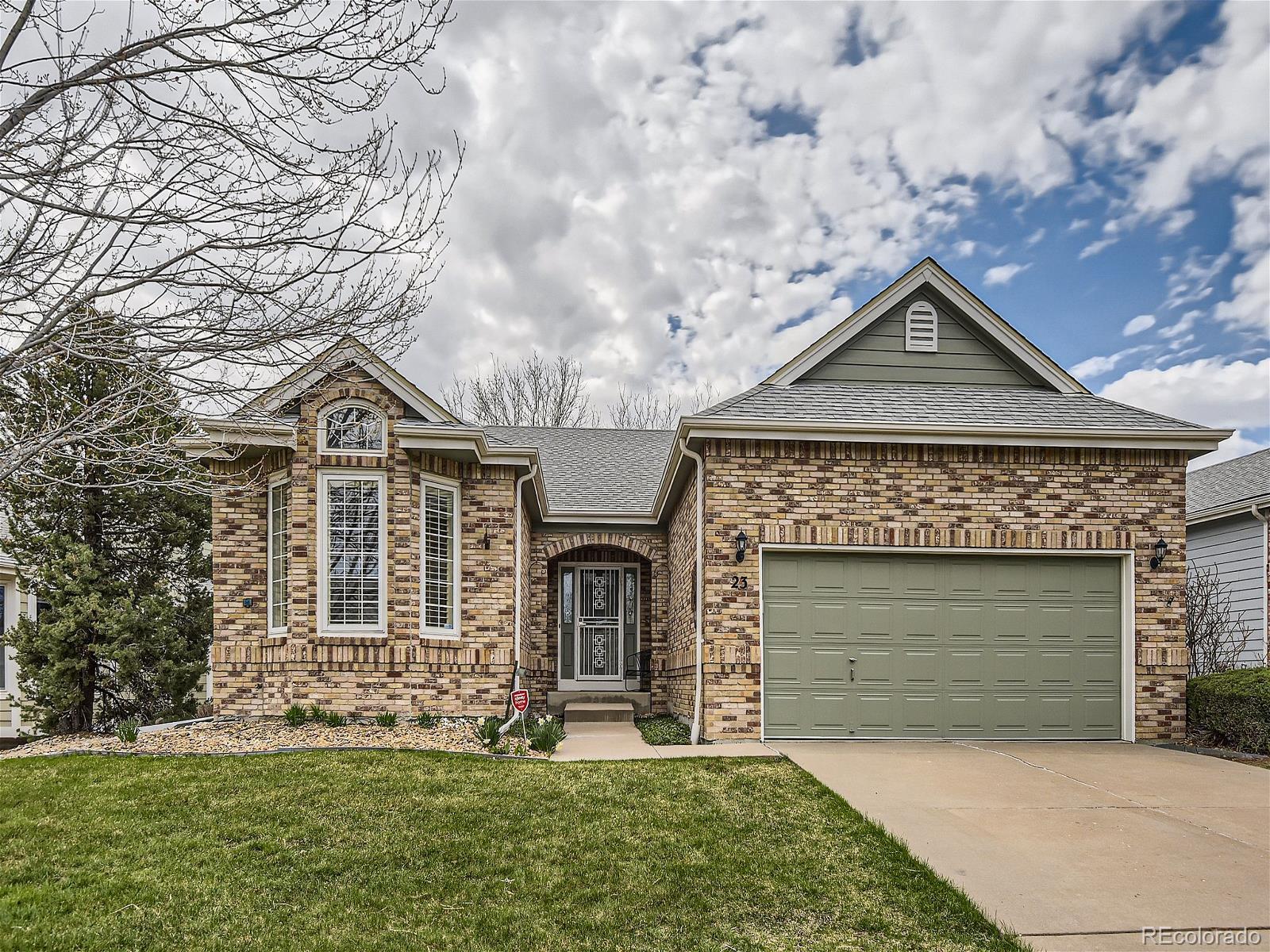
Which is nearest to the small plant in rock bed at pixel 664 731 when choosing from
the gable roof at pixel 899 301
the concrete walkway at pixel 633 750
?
the concrete walkway at pixel 633 750

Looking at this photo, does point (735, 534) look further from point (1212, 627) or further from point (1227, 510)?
point (1227, 510)

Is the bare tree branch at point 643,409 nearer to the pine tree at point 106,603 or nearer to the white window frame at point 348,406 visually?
the pine tree at point 106,603

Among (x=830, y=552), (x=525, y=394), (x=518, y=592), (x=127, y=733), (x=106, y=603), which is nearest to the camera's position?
(x=127, y=733)

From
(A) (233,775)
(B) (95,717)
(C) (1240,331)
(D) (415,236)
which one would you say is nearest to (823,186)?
(C) (1240,331)

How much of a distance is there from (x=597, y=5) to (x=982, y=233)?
8.55 m

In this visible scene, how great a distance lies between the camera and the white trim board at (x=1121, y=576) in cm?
996

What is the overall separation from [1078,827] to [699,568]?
491 cm

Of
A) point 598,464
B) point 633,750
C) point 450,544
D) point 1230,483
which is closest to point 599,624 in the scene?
point 598,464

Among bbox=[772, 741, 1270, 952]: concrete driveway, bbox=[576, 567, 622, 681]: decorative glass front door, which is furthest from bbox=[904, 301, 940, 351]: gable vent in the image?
bbox=[576, 567, 622, 681]: decorative glass front door

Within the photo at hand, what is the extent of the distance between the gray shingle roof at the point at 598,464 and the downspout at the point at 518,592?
143cm

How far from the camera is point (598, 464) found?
17.2 meters

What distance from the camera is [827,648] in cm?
990

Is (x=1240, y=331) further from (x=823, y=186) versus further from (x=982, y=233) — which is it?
(x=823, y=186)

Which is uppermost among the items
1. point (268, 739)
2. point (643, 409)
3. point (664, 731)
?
point (643, 409)
